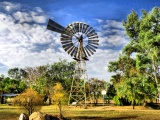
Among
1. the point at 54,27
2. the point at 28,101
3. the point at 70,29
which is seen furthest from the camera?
the point at 70,29

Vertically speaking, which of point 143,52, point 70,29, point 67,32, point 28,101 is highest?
point 70,29

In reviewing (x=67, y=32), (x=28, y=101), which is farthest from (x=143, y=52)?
(x=67, y=32)

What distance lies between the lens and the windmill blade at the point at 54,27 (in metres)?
41.9

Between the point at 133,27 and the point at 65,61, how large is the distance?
1716 inches

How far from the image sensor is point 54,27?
42.8 meters

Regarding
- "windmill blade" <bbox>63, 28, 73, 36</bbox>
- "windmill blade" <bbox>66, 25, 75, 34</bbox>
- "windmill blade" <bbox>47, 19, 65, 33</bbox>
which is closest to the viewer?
"windmill blade" <bbox>47, 19, 65, 33</bbox>

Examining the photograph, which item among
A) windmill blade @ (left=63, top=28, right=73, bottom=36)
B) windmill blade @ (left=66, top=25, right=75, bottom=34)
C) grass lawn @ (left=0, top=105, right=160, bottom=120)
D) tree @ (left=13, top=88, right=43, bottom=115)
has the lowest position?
grass lawn @ (left=0, top=105, right=160, bottom=120)

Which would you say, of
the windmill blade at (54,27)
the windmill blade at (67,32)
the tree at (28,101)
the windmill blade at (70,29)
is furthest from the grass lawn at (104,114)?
the windmill blade at (70,29)

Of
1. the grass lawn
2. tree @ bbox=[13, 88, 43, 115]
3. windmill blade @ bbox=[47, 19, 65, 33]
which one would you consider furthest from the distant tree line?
windmill blade @ bbox=[47, 19, 65, 33]

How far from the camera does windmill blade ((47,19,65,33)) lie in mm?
41856

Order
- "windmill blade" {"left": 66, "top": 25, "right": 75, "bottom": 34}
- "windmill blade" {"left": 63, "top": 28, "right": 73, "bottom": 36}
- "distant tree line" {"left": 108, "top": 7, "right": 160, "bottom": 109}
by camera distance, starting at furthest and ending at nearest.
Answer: "windmill blade" {"left": 66, "top": 25, "right": 75, "bottom": 34} → "windmill blade" {"left": 63, "top": 28, "right": 73, "bottom": 36} → "distant tree line" {"left": 108, "top": 7, "right": 160, "bottom": 109}

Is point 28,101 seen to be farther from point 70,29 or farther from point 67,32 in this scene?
point 70,29

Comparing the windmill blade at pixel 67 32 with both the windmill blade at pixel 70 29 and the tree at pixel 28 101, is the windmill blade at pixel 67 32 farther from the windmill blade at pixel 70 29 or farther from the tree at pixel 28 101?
the tree at pixel 28 101

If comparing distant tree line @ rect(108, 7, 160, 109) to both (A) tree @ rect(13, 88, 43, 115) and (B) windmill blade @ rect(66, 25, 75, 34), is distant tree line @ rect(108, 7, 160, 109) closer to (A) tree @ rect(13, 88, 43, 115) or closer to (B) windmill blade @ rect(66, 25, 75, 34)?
(A) tree @ rect(13, 88, 43, 115)
